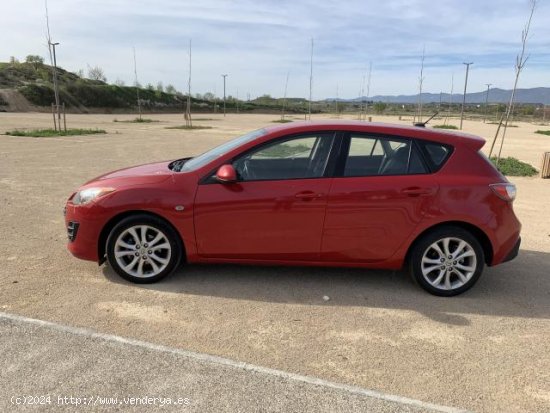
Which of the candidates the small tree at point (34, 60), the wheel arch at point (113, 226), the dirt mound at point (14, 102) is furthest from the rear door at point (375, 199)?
the small tree at point (34, 60)

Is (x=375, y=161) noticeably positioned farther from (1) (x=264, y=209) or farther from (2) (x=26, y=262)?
(2) (x=26, y=262)

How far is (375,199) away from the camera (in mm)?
4254

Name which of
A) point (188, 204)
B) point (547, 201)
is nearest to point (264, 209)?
point (188, 204)

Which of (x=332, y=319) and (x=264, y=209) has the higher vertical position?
(x=264, y=209)

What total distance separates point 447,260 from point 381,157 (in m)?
1.13

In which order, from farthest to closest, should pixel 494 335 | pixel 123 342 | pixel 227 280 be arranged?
pixel 227 280 → pixel 494 335 → pixel 123 342

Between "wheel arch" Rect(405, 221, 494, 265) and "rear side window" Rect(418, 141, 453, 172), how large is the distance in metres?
0.52

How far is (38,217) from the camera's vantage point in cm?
676

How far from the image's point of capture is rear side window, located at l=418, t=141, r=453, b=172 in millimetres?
4359

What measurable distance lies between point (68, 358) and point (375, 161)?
2984 millimetres

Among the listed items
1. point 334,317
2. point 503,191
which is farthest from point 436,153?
point 334,317

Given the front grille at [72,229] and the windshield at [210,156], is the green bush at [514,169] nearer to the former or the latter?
the windshield at [210,156]

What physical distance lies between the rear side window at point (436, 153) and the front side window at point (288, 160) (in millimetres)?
875

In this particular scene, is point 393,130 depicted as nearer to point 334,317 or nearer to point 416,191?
point 416,191
